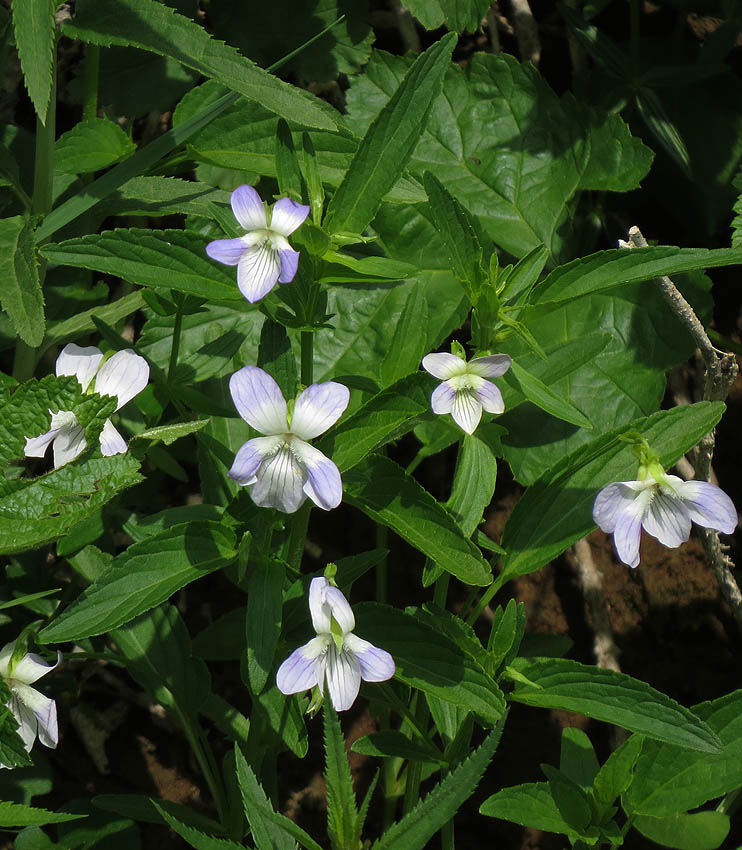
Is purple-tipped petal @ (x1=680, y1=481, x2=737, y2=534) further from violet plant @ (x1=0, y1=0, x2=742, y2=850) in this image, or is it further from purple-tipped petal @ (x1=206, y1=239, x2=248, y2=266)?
purple-tipped petal @ (x1=206, y1=239, x2=248, y2=266)

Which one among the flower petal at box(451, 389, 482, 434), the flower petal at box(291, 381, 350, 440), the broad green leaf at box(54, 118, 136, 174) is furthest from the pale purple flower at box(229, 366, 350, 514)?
the broad green leaf at box(54, 118, 136, 174)

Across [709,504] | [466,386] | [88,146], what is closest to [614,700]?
[709,504]

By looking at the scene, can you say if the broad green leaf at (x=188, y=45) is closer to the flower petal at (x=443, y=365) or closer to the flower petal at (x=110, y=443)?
the flower petal at (x=443, y=365)

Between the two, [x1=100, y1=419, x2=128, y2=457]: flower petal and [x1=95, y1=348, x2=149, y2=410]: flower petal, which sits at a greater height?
[x1=95, y1=348, x2=149, y2=410]: flower petal

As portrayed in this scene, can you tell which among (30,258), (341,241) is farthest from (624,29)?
(30,258)

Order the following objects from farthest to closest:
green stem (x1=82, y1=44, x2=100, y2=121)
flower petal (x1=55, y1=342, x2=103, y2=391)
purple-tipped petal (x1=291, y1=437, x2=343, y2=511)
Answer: green stem (x1=82, y1=44, x2=100, y2=121), flower petal (x1=55, y1=342, x2=103, y2=391), purple-tipped petal (x1=291, y1=437, x2=343, y2=511)

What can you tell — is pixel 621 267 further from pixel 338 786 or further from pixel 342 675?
pixel 338 786

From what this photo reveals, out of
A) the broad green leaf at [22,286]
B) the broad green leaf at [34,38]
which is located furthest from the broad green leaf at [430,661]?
the broad green leaf at [34,38]
